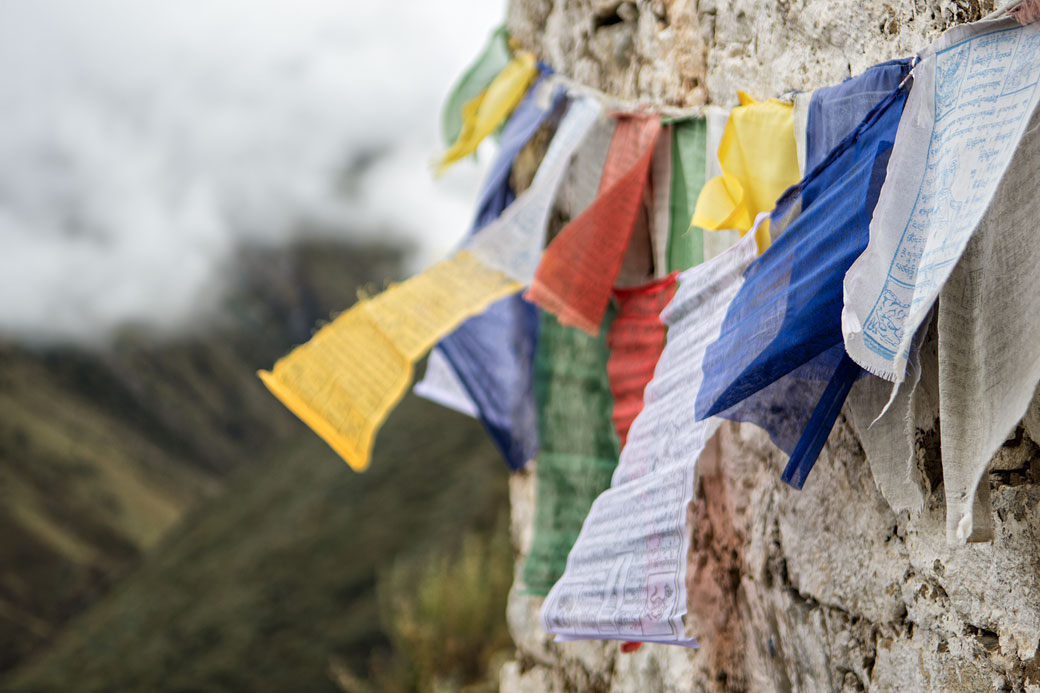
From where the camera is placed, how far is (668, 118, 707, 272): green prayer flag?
175 cm

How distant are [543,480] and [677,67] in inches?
38.8

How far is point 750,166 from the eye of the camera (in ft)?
4.87

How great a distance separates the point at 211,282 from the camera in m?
50.5

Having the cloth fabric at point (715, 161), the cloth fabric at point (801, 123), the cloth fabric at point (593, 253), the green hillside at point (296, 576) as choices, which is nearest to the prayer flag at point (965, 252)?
the cloth fabric at point (801, 123)

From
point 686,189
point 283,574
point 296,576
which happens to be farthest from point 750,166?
point 283,574

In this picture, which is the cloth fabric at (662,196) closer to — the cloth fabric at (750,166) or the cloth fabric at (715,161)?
the cloth fabric at (715,161)

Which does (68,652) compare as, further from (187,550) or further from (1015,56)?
(1015,56)

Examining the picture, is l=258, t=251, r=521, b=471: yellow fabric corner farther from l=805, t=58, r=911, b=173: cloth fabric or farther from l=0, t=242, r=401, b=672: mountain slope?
l=0, t=242, r=401, b=672: mountain slope

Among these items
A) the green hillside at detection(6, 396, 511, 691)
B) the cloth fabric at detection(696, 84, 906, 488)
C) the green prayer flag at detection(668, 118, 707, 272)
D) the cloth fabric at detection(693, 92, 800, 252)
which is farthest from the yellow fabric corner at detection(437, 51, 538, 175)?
the green hillside at detection(6, 396, 511, 691)

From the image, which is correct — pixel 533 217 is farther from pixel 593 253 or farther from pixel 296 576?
pixel 296 576

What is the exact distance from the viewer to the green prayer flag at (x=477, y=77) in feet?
8.14

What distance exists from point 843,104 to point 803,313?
36 cm

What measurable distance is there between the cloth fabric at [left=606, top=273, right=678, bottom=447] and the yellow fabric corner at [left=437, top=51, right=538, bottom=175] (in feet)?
2.28

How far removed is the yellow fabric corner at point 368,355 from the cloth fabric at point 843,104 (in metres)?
0.79
